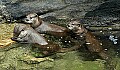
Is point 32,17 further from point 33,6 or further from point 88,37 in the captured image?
point 88,37

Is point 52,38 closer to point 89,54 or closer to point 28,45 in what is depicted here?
point 28,45

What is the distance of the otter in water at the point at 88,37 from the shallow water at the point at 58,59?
100 millimetres

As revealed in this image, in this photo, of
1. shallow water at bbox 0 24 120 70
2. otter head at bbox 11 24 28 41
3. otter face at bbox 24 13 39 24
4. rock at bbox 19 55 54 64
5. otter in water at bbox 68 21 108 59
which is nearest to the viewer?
shallow water at bbox 0 24 120 70

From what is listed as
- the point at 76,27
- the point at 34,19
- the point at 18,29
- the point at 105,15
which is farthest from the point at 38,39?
the point at 105,15

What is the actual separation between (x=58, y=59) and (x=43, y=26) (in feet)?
4.39

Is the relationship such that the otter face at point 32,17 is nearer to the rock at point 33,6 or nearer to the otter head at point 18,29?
the rock at point 33,6

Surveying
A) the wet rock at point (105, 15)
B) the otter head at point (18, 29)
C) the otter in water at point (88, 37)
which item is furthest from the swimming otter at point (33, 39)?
the wet rock at point (105, 15)

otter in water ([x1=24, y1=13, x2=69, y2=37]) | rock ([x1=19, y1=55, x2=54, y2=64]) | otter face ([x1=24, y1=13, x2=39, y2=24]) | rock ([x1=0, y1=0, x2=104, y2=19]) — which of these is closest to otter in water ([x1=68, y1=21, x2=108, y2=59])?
otter in water ([x1=24, y1=13, x2=69, y2=37])

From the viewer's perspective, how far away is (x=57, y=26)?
23.1 ft

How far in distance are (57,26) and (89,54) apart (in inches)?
43.7

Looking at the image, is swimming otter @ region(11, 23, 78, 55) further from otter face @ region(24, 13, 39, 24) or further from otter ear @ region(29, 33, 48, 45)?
otter face @ region(24, 13, 39, 24)

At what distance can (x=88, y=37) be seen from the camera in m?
6.74

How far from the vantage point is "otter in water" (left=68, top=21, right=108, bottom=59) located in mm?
6253

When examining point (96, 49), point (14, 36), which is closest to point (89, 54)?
point (96, 49)
